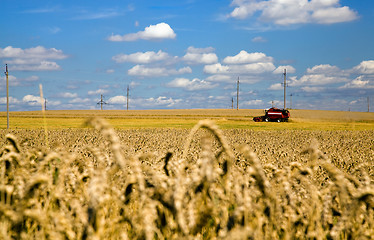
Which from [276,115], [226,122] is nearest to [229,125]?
[226,122]

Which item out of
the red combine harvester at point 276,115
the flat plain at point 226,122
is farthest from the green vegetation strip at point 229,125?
the red combine harvester at point 276,115

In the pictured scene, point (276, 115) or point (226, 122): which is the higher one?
point (276, 115)

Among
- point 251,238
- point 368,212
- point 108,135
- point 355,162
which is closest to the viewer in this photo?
point 108,135

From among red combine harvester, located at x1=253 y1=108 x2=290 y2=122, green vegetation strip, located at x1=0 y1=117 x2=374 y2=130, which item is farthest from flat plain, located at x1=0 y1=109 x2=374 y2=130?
red combine harvester, located at x1=253 y1=108 x2=290 y2=122

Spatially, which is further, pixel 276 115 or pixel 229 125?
pixel 276 115

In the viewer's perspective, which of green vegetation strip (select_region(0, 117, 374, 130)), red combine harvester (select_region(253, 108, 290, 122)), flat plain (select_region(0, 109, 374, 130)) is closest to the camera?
green vegetation strip (select_region(0, 117, 374, 130))

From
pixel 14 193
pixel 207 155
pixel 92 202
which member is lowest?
pixel 14 193

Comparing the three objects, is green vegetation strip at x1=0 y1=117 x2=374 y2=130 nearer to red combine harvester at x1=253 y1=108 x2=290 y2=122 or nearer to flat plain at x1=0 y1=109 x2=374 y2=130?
flat plain at x1=0 y1=109 x2=374 y2=130

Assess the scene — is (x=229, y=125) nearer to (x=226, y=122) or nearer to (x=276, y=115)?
(x=226, y=122)

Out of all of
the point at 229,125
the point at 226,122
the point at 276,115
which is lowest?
the point at 229,125

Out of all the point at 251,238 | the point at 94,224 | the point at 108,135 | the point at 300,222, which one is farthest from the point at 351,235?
the point at 108,135

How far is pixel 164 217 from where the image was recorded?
1938 mm

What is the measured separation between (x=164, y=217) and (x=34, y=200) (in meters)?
0.76

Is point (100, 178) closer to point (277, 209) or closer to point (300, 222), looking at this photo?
point (277, 209)
